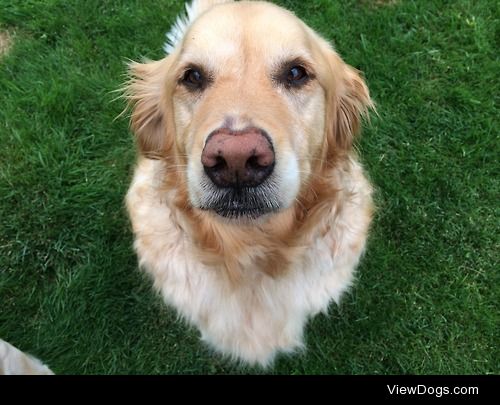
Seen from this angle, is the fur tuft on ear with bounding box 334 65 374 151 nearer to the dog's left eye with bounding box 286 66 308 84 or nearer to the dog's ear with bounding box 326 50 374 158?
the dog's ear with bounding box 326 50 374 158

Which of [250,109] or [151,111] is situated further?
[151,111]

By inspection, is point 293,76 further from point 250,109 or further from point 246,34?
point 250,109

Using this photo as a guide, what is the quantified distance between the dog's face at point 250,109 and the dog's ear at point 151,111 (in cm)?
1

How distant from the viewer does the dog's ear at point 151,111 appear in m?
2.91

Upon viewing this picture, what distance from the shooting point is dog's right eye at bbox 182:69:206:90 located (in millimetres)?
2439

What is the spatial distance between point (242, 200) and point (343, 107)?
109 cm

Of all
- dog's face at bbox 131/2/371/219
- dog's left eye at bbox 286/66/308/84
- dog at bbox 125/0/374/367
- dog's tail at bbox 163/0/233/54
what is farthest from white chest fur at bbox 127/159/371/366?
dog's tail at bbox 163/0/233/54

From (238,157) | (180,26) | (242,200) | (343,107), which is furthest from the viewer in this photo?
(180,26)

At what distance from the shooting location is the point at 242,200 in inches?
85.0
